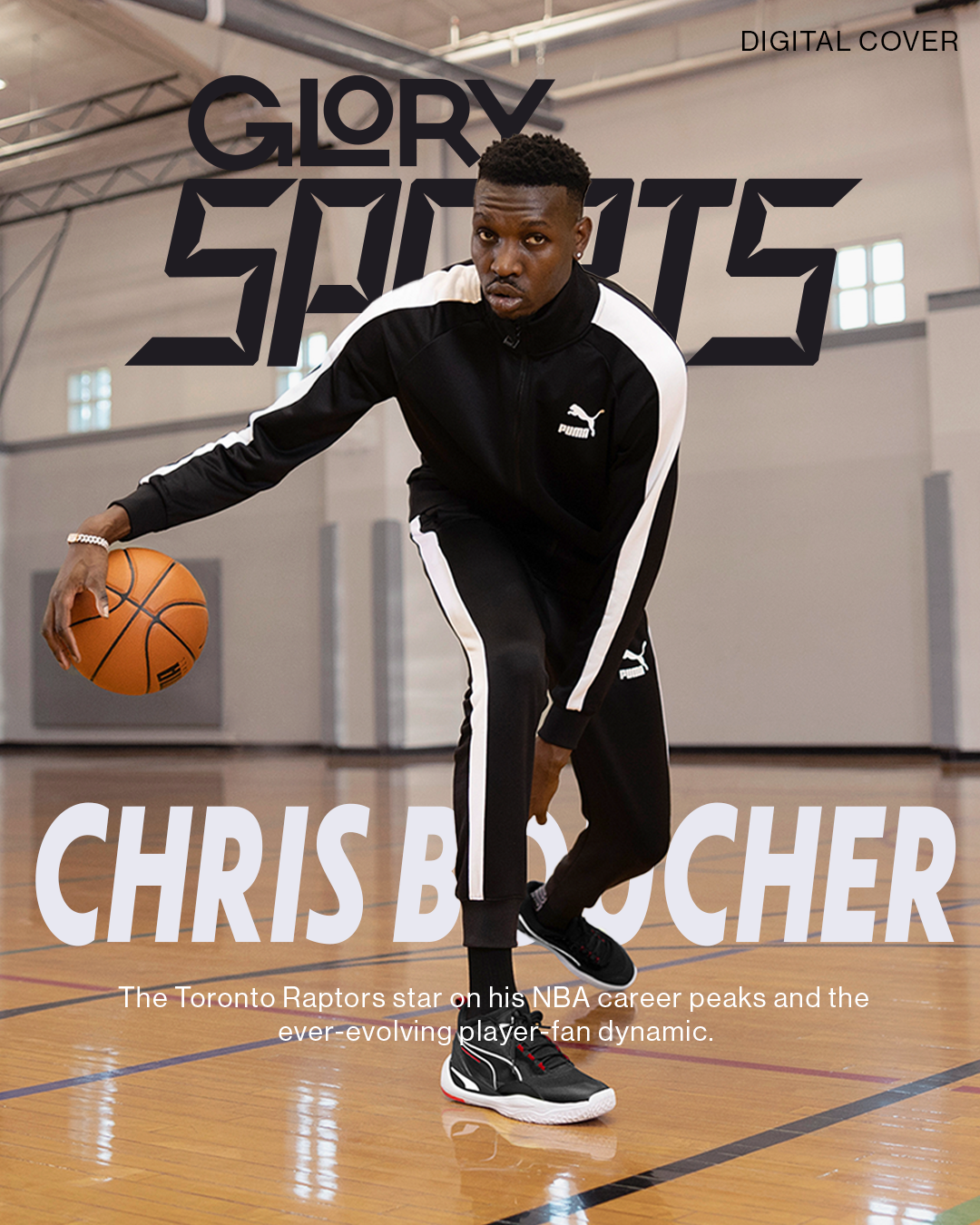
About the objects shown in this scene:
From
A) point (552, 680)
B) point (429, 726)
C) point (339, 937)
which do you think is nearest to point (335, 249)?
point (429, 726)

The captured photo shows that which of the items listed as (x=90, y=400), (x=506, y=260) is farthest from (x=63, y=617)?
(x=90, y=400)

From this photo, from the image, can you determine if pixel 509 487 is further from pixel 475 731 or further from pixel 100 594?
pixel 100 594

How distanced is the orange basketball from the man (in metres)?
0.20

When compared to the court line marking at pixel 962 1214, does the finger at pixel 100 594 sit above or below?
above

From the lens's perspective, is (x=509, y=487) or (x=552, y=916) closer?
(x=509, y=487)

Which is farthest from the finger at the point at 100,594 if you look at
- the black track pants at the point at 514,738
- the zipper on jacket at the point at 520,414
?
the zipper on jacket at the point at 520,414

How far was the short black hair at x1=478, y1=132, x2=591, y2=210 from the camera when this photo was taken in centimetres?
254

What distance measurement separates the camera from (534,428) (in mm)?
2744

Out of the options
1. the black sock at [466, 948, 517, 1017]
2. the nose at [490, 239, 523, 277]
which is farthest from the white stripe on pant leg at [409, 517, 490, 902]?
the nose at [490, 239, 523, 277]

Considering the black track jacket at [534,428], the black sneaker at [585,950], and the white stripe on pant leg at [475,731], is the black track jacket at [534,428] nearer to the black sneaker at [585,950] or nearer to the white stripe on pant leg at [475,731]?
the white stripe on pant leg at [475,731]

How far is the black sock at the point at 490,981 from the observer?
259 cm

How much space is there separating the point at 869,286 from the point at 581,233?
1179 centimetres

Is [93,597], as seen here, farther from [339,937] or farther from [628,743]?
[339,937]

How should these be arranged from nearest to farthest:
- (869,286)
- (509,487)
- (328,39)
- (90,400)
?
1. (509,487)
2. (328,39)
3. (869,286)
4. (90,400)
